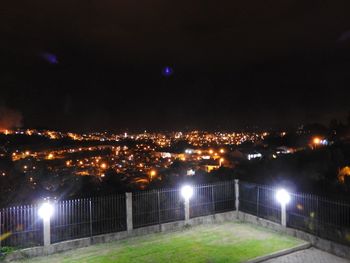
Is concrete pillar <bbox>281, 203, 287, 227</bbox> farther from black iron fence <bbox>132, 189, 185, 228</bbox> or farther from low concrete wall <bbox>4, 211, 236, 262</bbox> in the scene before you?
black iron fence <bbox>132, 189, 185, 228</bbox>

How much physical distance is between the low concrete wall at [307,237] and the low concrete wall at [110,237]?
906 mm

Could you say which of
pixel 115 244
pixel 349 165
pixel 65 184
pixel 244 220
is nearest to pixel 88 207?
pixel 115 244

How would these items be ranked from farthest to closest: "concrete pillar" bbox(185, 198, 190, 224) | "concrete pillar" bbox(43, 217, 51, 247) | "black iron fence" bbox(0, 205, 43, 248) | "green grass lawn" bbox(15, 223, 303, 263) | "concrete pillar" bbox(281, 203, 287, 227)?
"concrete pillar" bbox(185, 198, 190, 224) < "concrete pillar" bbox(281, 203, 287, 227) < "concrete pillar" bbox(43, 217, 51, 247) < "black iron fence" bbox(0, 205, 43, 248) < "green grass lawn" bbox(15, 223, 303, 263)

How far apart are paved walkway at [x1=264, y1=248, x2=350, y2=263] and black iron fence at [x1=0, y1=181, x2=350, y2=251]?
1.89 ft

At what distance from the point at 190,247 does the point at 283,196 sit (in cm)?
398

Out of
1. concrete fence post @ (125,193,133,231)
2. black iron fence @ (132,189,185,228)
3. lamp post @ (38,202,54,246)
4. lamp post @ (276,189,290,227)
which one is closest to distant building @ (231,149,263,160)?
black iron fence @ (132,189,185,228)

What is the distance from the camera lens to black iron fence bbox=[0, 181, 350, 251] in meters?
11.6

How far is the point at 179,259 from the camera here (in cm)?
1107

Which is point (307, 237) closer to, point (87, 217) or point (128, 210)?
point (128, 210)

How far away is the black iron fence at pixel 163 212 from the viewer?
11.6 meters

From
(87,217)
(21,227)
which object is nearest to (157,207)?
(87,217)

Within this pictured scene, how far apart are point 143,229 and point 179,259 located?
288 centimetres

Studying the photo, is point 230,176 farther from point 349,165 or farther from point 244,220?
point 349,165

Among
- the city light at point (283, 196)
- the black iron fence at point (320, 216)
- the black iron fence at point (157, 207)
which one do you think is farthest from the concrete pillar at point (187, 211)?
the black iron fence at point (320, 216)
